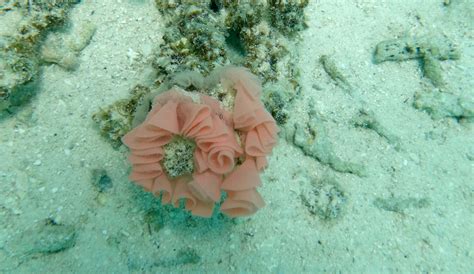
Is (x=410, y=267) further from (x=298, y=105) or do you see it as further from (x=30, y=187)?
(x=30, y=187)

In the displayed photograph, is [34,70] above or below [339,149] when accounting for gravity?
above

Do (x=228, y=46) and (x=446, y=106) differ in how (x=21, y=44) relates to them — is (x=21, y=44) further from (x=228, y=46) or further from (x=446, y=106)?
(x=446, y=106)

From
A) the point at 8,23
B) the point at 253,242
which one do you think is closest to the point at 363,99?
the point at 253,242

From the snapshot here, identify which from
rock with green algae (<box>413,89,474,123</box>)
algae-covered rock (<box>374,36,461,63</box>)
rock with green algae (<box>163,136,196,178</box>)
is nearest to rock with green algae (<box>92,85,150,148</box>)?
rock with green algae (<box>163,136,196,178</box>)

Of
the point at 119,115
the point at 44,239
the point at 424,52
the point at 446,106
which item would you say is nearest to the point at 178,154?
the point at 119,115

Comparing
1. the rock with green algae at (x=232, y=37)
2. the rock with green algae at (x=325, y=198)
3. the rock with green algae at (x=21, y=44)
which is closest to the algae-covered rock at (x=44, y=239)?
the rock with green algae at (x=21, y=44)

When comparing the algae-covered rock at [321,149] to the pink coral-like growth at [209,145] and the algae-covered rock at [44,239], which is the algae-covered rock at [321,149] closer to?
the pink coral-like growth at [209,145]
